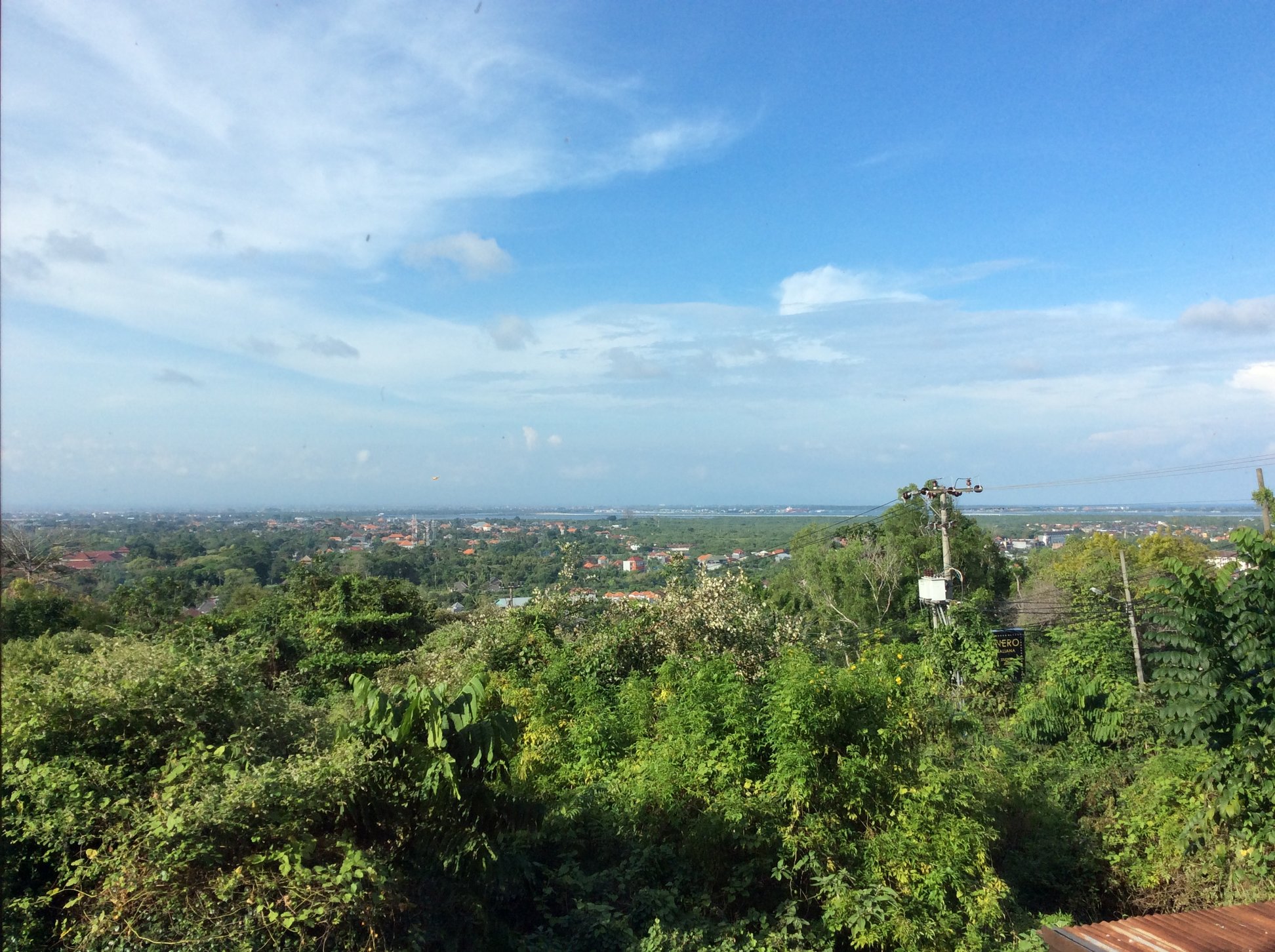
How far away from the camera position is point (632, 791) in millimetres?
7551

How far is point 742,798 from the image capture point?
718 centimetres

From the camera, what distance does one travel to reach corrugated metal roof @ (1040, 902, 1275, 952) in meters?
4.67

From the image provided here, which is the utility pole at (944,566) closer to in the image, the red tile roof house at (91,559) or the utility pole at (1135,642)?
the utility pole at (1135,642)

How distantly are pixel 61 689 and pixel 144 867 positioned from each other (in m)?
1.31

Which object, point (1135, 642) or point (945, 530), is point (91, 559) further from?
point (1135, 642)

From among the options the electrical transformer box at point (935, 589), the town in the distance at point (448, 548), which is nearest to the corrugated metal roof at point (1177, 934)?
the town in the distance at point (448, 548)

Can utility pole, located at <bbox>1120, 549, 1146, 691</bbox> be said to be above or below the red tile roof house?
below

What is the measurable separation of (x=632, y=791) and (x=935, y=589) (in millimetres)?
10613

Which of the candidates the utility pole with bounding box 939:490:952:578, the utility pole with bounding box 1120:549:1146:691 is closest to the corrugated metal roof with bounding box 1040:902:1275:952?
the utility pole with bounding box 1120:549:1146:691

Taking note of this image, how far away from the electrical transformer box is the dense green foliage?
2.71 m

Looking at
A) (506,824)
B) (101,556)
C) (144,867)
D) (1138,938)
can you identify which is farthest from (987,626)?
(101,556)

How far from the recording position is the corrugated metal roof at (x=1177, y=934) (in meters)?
4.67

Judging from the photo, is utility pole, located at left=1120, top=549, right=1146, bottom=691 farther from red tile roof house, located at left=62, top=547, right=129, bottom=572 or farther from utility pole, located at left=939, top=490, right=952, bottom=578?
red tile roof house, located at left=62, top=547, right=129, bottom=572

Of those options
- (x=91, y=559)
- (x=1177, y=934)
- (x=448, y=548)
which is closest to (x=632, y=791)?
(x=1177, y=934)
